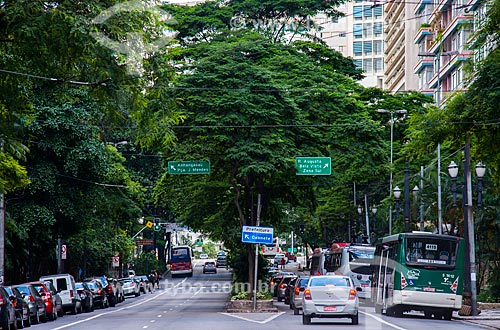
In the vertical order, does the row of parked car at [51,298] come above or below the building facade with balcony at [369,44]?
below

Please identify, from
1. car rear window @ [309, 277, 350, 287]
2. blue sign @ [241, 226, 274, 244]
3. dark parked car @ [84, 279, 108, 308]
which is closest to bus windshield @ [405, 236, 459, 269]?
car rear window @ [309, 277, 350, 287]

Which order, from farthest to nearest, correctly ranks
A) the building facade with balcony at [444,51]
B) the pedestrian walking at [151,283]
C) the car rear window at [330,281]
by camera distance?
the pedestrian walking at [151,283] < the building facade with balcony at [444,51] < the car rear window at [330,281]

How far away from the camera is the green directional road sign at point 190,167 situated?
3856cm

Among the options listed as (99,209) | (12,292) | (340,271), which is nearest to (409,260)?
(12,292)

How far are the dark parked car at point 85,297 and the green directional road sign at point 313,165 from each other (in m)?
15.1

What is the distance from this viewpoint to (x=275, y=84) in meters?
39.2

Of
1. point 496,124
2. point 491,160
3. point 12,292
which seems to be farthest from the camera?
point 12,292

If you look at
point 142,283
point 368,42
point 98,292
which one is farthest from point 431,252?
point 368,42

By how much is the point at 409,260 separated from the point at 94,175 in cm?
1934

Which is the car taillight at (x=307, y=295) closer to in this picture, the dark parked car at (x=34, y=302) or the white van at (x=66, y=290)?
the dark parked car at (x=34, y=302)

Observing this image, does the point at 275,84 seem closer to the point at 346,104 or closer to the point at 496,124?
the point at 346,104

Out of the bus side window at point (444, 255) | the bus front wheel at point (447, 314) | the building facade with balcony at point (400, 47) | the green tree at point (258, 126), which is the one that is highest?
the building facade with balcony at point (400, 47)

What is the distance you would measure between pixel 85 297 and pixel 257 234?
13015 millimetres

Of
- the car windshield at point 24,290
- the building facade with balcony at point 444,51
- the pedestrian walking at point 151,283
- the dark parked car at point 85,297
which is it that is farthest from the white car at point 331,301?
the pedestrian walking at point 151,283
